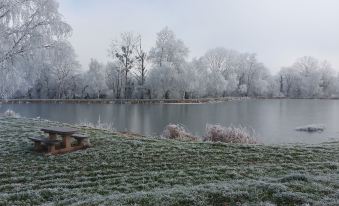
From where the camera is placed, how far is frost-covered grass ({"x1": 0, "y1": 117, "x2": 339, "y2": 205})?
211 inches

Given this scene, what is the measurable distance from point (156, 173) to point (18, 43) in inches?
374

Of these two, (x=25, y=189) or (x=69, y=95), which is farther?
(x=69, y=95)

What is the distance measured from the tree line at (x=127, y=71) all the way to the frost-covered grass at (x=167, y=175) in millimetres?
4459

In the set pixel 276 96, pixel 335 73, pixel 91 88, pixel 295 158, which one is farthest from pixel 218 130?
pixel 335 73

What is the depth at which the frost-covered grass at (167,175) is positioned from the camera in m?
5.37

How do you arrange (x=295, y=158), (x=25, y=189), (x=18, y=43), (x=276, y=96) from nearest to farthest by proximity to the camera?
(x=25, y=189) → (x=295, y=158) → (x=18, y=43) → (x=276, y=96)

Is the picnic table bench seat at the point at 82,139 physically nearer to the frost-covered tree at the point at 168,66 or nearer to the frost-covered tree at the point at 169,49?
the frost-covered tree at the point at 168,66

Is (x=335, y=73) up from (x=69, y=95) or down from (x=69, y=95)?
up

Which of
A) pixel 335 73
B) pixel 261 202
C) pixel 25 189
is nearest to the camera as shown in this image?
pixel 261 202

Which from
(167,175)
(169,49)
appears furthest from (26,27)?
(169,49)

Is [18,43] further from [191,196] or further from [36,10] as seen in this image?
[191,196]

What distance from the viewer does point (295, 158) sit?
9.20m

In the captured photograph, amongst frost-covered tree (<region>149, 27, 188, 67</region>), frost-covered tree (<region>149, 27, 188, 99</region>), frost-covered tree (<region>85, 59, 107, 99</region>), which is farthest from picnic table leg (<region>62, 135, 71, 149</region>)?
frost-covered tree (<region>85, 59, 107, 99</region>)

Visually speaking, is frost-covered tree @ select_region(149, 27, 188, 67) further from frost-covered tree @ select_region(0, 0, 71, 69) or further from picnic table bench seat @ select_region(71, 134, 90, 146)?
picnic table bench seat @ select_region(71, 134, 90, 146)
